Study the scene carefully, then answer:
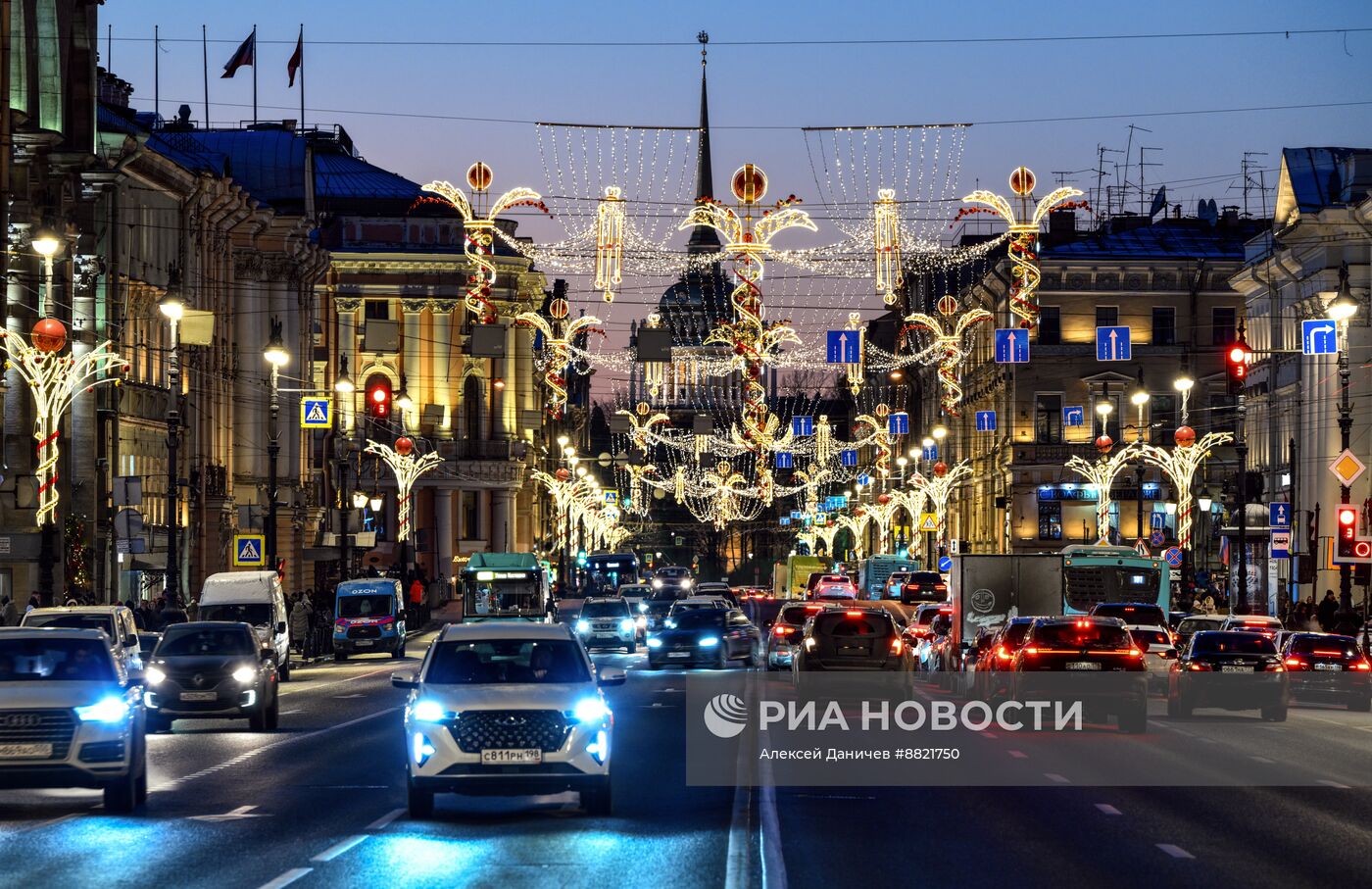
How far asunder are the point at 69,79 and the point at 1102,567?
96.1ft

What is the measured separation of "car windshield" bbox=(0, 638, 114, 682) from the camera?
810 inches

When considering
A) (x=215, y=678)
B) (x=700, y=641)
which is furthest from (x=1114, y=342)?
(x=215, y=678)

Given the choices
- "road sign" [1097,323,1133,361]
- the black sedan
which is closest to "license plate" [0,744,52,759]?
the black sedan

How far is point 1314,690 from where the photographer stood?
134 ft

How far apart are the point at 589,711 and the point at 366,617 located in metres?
44.2

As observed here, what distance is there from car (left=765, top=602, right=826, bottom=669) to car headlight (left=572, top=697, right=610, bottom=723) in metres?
27.3

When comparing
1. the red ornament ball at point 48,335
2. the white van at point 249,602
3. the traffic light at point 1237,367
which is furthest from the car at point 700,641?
the traffic light at point 1237,367

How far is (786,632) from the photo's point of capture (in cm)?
4819

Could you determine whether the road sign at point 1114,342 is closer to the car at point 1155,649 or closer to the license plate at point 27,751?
the car at point 1155,649

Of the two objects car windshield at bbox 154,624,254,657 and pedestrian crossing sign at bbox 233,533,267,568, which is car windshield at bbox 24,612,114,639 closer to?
car windshield at bbox 154,624,254,657

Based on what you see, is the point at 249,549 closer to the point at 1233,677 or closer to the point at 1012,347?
the point at 1012,347

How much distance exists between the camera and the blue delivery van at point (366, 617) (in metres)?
62.3

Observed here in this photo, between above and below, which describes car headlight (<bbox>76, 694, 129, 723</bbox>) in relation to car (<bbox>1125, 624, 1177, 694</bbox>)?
above

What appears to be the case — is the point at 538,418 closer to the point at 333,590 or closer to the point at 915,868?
the point at 333,590
